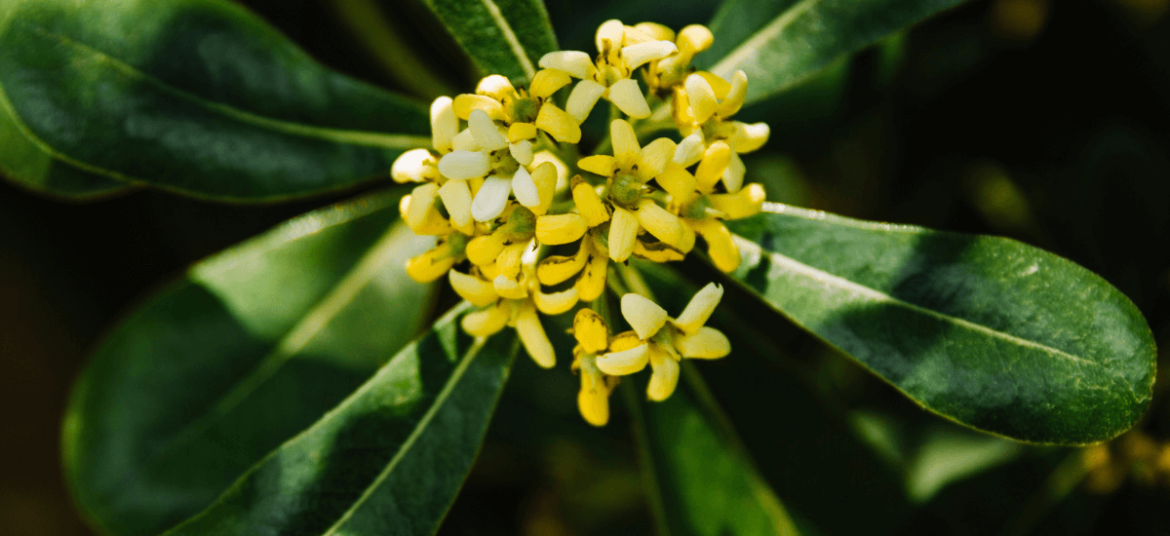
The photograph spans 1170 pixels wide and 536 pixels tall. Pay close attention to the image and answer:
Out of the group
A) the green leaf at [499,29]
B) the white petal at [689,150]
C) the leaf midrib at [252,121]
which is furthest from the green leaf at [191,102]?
the white petal at [689,150]

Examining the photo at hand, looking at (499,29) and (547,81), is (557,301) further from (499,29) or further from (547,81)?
(499,29)

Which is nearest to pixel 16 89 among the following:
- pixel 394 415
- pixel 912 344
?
pixel 394 415

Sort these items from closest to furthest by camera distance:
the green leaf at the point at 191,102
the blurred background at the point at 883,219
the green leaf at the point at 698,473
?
1. the green leaf at the point at 191,102
2. the green leaf at the point at 698,473
3. the blurred background at the point at 883,219

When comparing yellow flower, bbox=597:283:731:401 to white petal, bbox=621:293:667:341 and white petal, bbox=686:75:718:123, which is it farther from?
white petal, bbox=686:75:718:123

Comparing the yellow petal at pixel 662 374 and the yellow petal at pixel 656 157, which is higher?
the yellow petal at pixel 656 157

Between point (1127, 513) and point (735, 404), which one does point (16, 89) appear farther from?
point (1127, 513)

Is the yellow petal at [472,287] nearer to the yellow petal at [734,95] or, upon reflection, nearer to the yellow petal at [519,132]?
the yellow petal at [519,132]
